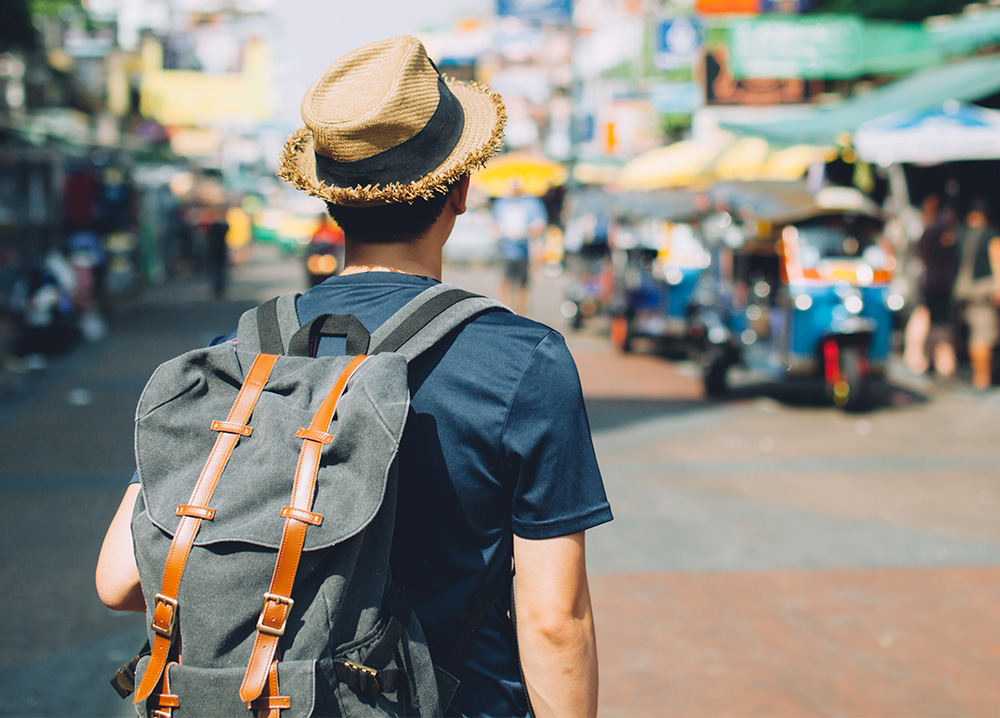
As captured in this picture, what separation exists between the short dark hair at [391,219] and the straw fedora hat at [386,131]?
1.0 inches

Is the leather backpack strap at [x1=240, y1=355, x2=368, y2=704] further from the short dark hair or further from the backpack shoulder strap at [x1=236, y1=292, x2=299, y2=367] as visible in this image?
the short dark hair

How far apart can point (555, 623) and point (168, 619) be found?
0.56 metres

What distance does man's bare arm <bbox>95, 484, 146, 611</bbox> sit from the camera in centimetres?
165

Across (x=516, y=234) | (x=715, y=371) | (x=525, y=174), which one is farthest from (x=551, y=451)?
(x=525, y=174)

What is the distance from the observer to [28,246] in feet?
64.7

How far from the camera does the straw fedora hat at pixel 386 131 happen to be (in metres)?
1.69

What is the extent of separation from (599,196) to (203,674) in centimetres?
1434

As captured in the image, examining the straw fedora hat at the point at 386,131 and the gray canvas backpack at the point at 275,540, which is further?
the straw fedora hat at the point at 386,131

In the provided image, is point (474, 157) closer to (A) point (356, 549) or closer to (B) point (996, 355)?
(A) point (356, 549)

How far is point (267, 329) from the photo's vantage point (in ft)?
5.69

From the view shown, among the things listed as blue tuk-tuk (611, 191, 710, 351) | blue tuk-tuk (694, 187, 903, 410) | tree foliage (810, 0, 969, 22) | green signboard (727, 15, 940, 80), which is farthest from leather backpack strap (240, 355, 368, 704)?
tree foliage (810, 0, 969, 22)

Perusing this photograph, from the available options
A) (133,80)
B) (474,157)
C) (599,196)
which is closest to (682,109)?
(599,196)

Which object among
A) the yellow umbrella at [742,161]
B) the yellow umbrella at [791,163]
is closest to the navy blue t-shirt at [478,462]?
the yellow umbrella at [742,161]

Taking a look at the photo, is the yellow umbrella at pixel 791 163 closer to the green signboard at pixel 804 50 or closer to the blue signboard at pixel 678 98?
the green signboard at pixel 804 50
